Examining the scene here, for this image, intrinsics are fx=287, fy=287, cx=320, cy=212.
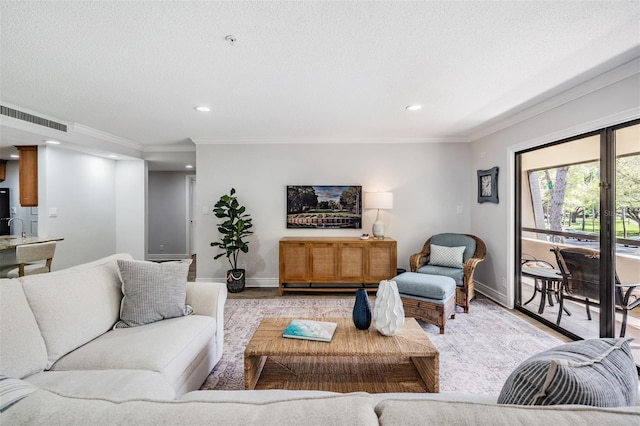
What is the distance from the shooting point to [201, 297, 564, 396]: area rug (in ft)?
6.84

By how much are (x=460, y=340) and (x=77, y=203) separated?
5859mm

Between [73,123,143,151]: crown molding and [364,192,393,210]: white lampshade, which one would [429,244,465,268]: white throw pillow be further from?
[73,123,143,151]: crown molding

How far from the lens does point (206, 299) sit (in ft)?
7.30

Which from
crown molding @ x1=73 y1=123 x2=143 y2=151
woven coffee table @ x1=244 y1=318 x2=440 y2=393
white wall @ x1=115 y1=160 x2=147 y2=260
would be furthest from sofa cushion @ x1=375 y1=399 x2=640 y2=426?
white wall @ x1=115 y1=160 x2=147 y2=260

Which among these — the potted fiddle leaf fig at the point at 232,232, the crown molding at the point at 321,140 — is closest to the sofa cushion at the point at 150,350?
the potted fiddle leaf fig at the point at 232,232

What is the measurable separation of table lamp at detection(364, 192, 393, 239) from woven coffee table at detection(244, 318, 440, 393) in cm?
233

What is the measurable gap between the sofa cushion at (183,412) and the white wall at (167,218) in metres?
6.96

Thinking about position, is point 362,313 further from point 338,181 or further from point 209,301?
point 338,181

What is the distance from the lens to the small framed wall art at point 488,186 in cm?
385

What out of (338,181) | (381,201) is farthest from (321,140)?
(381,201)

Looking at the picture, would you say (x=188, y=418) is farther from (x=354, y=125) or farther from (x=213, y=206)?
(x=213, y=206)

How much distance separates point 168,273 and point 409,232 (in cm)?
357

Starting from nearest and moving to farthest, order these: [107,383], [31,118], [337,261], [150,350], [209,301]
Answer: [107,383] < [150,350] < [209,301] < [31,118] < [337,261]

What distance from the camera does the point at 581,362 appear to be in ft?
2.72
